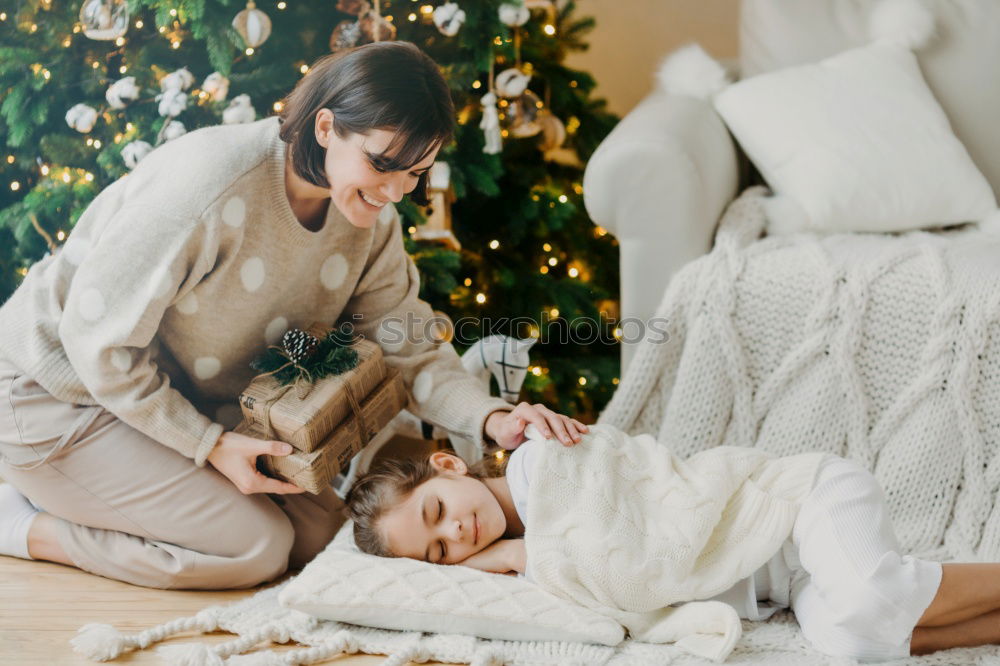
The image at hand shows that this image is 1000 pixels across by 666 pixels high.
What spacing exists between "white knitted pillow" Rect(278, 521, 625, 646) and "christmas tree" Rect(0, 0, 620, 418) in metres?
0.49

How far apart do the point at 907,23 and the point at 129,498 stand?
5.51 ft

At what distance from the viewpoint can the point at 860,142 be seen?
1655 millimetres

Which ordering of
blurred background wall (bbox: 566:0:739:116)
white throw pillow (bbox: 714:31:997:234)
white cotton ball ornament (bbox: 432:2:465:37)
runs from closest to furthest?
white cotton ball ornament (bbox: 432:2:465:37)
white throw pillow (bbox: 714:31:997:234)
blurred background wall (bbox: 566:0:739:116)

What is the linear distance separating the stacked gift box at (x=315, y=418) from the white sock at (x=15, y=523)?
1.27 ft

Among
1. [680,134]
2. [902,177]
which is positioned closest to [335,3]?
[680,134]

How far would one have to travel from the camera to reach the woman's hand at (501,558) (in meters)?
1.21

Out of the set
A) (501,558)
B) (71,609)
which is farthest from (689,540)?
(71,609)

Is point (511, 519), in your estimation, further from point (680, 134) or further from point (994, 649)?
point (680, 134)

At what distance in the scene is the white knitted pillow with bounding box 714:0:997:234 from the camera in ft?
5.29

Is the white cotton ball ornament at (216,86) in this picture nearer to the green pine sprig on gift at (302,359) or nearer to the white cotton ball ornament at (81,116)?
the white cotton ball ornament at (81,116)

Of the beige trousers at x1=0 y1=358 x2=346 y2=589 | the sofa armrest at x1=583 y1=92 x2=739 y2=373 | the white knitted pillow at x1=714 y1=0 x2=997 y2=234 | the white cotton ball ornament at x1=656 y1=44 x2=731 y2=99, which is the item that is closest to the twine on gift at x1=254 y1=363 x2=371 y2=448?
the beige trousers at x1=0 y1=358 x2=346 y2=589

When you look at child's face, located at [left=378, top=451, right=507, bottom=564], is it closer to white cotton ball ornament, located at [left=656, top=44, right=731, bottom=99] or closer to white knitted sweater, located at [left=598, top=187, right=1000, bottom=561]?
white knitted sweater, located at [left=598, top=187, right=1000, bottom=561]

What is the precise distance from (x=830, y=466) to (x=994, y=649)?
28 centimetres

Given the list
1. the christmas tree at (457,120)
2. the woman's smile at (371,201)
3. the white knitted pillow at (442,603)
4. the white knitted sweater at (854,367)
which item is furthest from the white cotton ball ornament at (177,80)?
the white knitted sweater at (854,367)
